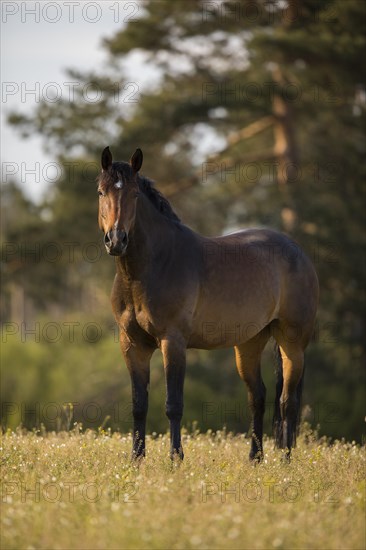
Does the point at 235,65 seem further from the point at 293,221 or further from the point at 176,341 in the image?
the point at 176,341

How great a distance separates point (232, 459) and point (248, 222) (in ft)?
44.8

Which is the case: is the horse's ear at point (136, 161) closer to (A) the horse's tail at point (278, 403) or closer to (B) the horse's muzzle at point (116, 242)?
(B) the horse's muzzle at point (116, 242)

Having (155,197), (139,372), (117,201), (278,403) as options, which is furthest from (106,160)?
(278,403)

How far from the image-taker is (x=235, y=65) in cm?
2411

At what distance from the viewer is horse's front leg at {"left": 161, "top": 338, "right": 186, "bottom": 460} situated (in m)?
8.02

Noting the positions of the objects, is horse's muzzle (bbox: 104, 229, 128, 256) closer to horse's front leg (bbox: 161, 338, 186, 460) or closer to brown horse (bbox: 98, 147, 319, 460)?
brown horse (bbox: 98, 147, 319, 460)

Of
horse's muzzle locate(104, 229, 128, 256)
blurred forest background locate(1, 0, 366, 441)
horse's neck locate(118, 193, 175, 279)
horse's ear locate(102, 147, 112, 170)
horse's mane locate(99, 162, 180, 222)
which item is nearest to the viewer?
horse's muzzle locate(104, 229, 128, 256)

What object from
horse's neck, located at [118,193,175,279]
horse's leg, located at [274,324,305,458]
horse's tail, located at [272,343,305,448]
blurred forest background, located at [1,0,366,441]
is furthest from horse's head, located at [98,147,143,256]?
blurred forest background, located at [1,0,366,441]

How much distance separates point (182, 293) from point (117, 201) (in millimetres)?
1084

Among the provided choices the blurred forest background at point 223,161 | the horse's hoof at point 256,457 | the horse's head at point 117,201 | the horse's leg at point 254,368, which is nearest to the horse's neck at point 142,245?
the horse's head at point 117,201

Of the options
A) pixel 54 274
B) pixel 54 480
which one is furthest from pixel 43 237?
pixel 54 480

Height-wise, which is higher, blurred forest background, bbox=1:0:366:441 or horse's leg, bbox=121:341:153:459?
horse's leg, bbox=121:341:153:459

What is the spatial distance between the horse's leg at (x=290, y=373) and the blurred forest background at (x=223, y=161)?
10.4 m

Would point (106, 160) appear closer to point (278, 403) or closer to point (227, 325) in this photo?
point (227, 325)
